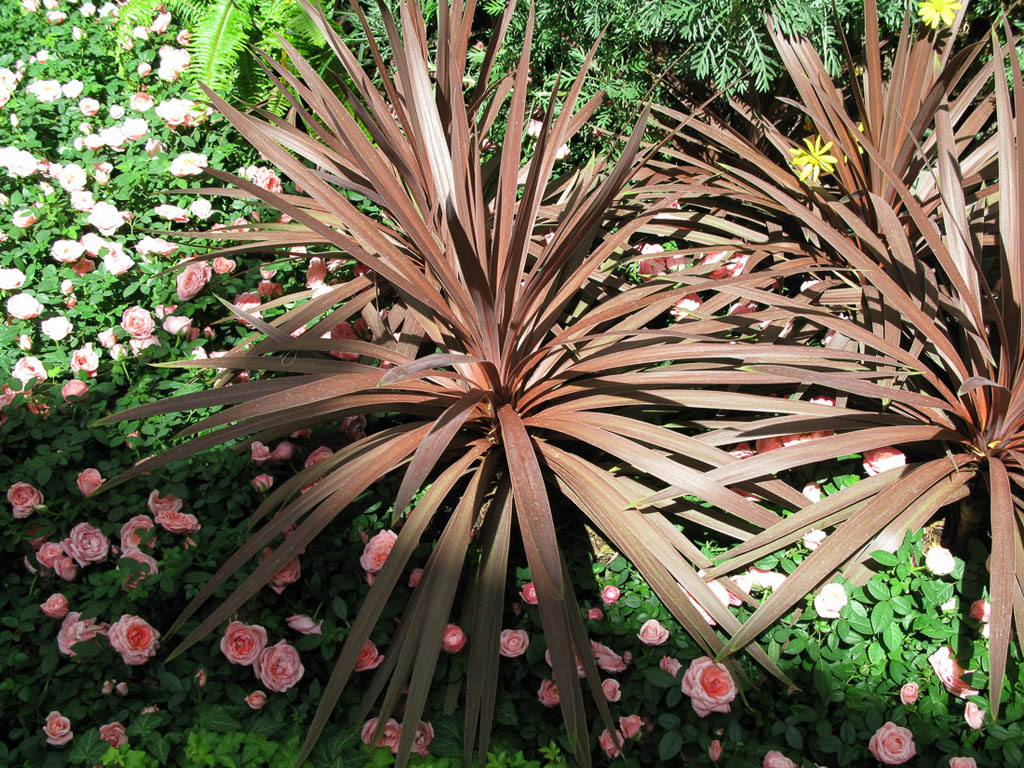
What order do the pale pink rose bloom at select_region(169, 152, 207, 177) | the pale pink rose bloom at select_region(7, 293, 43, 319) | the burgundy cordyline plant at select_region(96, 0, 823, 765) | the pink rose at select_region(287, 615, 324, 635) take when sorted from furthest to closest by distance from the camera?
the pale pink rose bloom at select_region(169, 152, 207, 177) → the pale pink rose bloom at select_region(7, 293, 43, 319) → the pink rose at select_region(287, 615, 324, 635) → the burgundy cordyline plant at select_region(96, 0, 823, 765)

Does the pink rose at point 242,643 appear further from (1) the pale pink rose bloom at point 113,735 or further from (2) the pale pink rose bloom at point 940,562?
(2) the pale pink rose bloom at point 940,562

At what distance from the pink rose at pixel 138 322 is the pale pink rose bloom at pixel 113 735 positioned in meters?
1.07

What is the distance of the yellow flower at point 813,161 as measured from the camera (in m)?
2.22

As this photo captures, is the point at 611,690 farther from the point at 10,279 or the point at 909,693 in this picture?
the point at 10,279

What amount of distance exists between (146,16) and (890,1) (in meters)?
2.76

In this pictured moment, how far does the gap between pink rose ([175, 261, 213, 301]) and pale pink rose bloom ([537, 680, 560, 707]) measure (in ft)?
4.79

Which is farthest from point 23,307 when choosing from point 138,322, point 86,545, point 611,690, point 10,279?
point 611,690

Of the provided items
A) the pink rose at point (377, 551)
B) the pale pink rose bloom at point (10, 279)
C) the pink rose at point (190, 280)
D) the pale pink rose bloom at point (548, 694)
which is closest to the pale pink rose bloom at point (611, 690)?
the pale pink rose bloom at point (548, 694)

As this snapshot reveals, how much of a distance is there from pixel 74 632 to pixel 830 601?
5.32 ft

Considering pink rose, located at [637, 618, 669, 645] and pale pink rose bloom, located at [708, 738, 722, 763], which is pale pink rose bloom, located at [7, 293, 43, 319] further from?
pale pink rose bloom, located at [708, 738, 722, 763]

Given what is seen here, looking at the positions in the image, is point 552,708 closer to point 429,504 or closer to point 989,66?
point 429,504

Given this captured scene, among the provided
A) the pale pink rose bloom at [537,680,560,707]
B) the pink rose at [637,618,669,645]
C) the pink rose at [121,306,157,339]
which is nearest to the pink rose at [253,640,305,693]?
the pale pink rose bloom at [537,680,560,707]

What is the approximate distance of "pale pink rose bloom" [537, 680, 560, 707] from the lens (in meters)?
1.60

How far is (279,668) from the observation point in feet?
5.16
